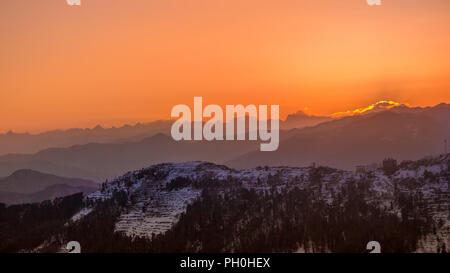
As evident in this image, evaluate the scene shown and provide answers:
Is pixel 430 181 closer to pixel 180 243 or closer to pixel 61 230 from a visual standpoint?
pixel 180 243

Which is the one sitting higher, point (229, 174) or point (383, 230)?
point (229, 174)

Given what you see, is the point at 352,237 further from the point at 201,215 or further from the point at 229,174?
the point at 229,174

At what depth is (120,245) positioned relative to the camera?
13462 cm

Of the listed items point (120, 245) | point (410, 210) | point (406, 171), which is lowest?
point (120, 245)

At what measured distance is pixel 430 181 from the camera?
438ft

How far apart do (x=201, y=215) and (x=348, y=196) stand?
1382 inches

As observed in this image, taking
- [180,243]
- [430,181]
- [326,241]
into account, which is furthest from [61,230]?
[430,181]

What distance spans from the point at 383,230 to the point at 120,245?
5952 cm
